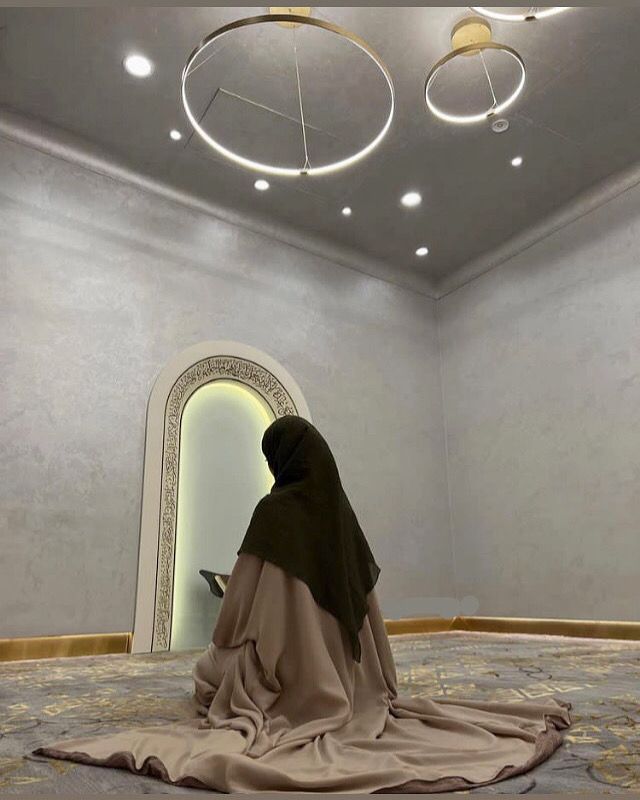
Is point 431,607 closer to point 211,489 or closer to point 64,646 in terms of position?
point 211,489

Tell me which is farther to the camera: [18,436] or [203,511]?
[203,511]

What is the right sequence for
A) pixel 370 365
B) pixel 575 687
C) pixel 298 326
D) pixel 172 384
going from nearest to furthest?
pixel 575 687, pixel 172 384, pixel 298 326, pixel 370 365

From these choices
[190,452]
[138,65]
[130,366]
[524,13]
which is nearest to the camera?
[524,13]

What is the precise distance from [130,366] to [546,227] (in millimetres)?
4468

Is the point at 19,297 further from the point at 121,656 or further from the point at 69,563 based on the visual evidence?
the point at 121,656

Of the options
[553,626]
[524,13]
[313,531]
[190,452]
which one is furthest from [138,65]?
[553,626]

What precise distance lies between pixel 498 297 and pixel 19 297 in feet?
16.0

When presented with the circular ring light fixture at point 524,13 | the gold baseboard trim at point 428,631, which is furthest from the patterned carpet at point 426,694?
the circular ring light fixture at point 524,13

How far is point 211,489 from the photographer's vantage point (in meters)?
5.47

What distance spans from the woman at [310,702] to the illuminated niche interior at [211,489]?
3014 mm

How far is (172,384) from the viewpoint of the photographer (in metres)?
5.32

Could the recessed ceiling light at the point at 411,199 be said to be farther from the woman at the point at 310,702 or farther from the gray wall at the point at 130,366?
the woman at the point at 310,702

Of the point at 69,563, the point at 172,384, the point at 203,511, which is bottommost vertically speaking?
the point at 69,563

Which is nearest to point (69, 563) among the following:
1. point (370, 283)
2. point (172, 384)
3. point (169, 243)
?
point (172, 384)
